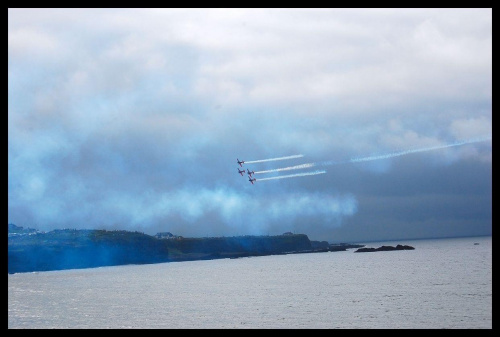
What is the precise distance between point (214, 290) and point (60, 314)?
3023 centimetres

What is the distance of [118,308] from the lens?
244 feet

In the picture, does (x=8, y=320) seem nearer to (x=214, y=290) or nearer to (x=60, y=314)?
(x=60, y=314)

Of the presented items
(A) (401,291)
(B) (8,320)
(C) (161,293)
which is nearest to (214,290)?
(C) (161,293)

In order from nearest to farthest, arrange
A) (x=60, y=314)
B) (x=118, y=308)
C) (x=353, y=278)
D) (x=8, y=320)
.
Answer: (x=8, y=320), (x=60, y=314), (x=118, y=308), (x=353, y=278)

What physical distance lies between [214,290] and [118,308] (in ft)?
75.2

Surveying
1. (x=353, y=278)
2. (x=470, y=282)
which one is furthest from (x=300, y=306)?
(x=353, y=278)

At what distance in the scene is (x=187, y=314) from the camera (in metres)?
66.9

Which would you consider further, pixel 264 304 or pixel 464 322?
pixel 264 304

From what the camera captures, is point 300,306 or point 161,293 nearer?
point 300,306
